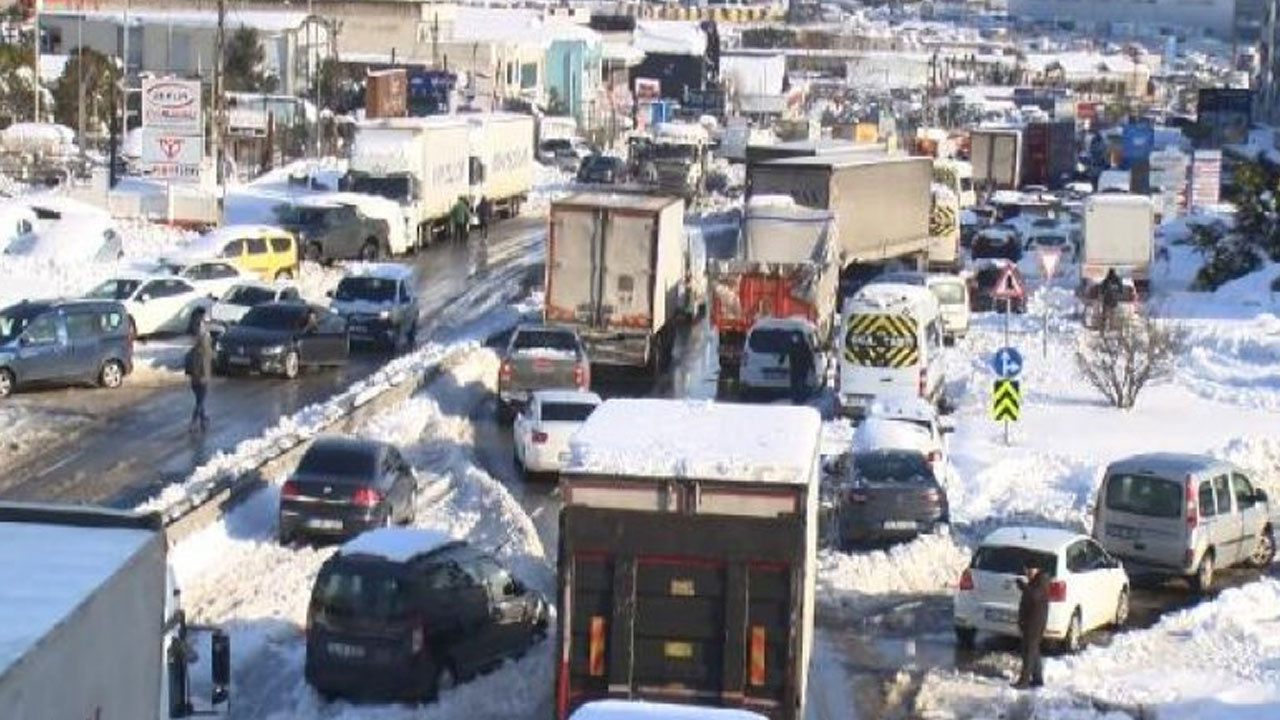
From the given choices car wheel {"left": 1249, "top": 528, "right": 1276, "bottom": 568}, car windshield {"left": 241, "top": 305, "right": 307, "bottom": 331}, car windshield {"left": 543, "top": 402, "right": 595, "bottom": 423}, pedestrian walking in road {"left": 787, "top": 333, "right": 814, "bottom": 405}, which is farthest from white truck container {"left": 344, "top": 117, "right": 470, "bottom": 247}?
car wheel {"left": 1249, "top": 528, "right": 1276, "bottom": 568}

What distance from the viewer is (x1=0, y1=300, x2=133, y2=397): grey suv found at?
34.8 metres

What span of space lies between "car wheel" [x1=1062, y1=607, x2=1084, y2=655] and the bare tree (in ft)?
47.6

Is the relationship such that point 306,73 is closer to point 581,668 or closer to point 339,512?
point 339,512

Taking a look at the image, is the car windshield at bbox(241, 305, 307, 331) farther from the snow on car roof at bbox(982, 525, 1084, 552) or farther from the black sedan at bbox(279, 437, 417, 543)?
the snow on car roof at bbox(982, 525, 1084, 552)

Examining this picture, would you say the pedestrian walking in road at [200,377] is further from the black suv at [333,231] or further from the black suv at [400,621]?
the black suv at [333,231]

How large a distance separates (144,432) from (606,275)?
9.40 m

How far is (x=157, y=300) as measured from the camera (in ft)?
135

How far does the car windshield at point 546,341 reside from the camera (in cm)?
3494

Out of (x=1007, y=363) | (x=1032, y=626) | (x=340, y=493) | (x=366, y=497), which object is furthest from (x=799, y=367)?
(x=1032, y=626)

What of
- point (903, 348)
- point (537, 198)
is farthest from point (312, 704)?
point (537, 198)

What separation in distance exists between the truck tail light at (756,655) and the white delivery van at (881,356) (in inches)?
721

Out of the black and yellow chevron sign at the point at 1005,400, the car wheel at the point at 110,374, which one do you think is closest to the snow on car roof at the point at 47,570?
the black and yellow chevron sign at the point at 1005,400

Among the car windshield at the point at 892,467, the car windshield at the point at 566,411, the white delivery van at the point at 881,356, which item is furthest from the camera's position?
the white delivery van at the point at 881,356

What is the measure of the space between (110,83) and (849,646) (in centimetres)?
6710
